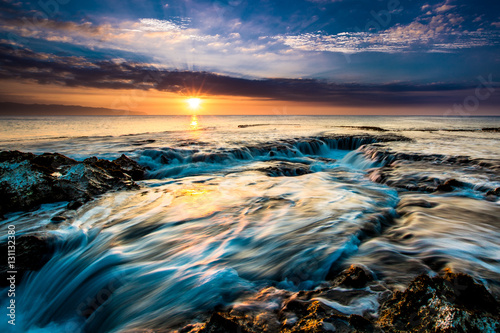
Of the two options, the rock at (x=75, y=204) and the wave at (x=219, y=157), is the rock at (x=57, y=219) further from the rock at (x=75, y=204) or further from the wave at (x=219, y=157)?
the wave at (x=219, y=157)

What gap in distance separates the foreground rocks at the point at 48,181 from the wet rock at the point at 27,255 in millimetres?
2176

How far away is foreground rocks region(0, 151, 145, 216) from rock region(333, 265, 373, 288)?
24.5ft

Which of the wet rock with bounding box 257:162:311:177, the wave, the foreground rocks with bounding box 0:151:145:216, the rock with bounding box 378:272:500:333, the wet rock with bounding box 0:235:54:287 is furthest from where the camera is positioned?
the wave

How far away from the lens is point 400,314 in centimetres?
258

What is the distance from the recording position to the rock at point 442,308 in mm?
2229

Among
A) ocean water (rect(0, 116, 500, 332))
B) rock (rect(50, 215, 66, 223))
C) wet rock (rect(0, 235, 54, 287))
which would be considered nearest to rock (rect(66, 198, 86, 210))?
ocean water (rect(0, 116, 500, 332))

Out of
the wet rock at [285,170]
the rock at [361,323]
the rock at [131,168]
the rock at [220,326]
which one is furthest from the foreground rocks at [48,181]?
the rock at [361,323]

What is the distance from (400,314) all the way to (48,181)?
9.34m

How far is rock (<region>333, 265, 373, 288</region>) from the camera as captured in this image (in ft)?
11.4

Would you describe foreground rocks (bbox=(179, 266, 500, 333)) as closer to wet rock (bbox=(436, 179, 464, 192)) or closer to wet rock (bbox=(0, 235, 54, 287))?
wet rock (bbox=(0, 235, 54, 287))

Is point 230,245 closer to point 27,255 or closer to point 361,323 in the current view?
point 361,323

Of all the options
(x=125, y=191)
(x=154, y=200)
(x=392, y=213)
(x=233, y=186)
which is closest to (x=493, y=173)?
(x=392, y=213)

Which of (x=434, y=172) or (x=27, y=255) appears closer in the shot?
(x=27, y=255)

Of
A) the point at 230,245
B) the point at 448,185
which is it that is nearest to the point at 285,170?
the point at 448,185
